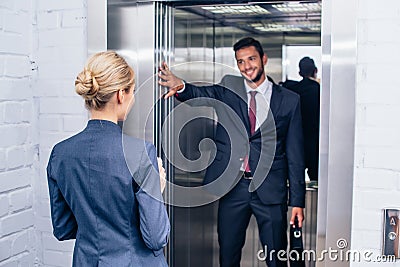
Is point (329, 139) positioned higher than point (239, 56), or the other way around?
point (239, 56)

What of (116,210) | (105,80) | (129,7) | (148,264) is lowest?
(148,264)

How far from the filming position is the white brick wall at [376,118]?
1.74m

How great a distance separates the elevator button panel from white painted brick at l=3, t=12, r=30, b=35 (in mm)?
1400

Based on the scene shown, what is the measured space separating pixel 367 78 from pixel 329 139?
0.22m

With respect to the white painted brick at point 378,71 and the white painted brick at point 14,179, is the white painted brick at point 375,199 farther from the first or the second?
the white painted brick at point 14,179

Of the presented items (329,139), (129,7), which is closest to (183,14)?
(129,7)

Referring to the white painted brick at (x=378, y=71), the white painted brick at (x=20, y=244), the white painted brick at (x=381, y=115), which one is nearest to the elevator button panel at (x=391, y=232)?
the white painted brick at (x=381, y=115)

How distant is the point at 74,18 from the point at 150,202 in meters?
0.85

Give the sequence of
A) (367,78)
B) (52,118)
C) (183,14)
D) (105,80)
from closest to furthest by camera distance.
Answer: (105,80) → (367,78) → (52,118) → (183,14)

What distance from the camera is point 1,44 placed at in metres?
2.05

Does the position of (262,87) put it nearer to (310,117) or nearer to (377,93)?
(310,117)

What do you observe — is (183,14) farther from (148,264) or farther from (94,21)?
(148,264)

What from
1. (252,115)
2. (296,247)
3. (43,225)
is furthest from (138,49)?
(296,247)

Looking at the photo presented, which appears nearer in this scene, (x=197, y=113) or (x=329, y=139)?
(x=329, y=139)
